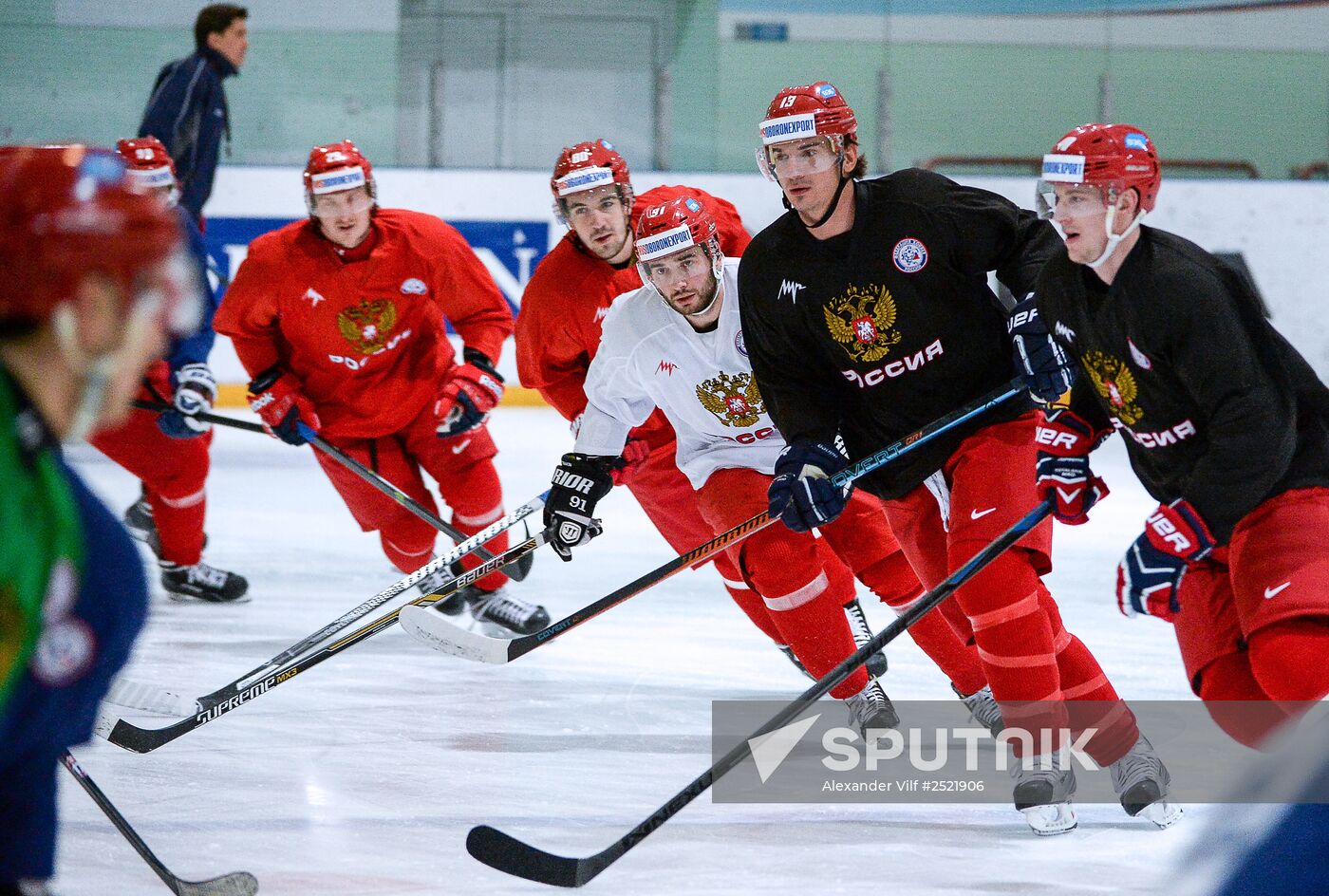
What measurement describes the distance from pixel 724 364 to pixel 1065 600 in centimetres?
166

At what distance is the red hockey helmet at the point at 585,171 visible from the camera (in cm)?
340

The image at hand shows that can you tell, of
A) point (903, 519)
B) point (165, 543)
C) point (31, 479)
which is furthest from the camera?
point (165, 543)

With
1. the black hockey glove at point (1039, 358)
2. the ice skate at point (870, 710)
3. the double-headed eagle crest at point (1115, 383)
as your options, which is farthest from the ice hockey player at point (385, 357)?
the double-headed eagle crest at point (1115, 383)

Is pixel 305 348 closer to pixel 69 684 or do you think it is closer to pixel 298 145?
pixel 69 684

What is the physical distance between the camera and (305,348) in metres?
4.05

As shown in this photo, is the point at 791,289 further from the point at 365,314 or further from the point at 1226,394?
the point at 365,314

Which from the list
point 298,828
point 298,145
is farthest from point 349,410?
point 298,145

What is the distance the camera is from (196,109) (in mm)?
5773

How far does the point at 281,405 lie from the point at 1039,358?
6.95 ft

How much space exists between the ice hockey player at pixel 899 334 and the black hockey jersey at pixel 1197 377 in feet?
1.03

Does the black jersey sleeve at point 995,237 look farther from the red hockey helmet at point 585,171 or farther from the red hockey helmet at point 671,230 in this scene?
the red hockey helmet at point 585,171

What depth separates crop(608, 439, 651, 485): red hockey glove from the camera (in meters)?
3.48

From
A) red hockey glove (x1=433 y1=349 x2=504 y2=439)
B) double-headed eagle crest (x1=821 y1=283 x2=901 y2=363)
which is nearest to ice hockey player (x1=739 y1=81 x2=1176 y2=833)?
double-headed eagle crest (x1=821 y1=283 x2=901 y2=363)

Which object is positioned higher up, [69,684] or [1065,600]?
[69,684]
